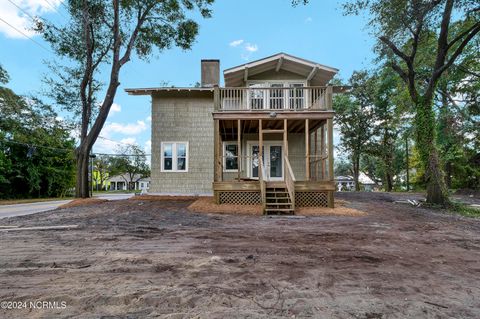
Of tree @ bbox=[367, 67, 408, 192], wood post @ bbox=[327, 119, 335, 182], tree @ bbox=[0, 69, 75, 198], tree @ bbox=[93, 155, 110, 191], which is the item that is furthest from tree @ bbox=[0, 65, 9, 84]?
tree @ bbox=[93, 155, 110, 191]

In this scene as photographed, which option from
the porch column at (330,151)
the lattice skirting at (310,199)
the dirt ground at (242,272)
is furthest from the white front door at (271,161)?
the dirt ground at (242,272)

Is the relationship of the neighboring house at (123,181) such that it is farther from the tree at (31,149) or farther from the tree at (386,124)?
the tree at (386,124)

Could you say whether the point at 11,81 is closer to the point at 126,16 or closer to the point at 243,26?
the point at 126,16

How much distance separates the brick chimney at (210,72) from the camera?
16047 mm

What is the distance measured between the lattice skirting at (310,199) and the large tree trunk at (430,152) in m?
5.63

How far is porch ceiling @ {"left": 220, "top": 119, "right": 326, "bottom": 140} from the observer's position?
40.1 feet

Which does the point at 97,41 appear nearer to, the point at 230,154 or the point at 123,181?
the point at 230,154

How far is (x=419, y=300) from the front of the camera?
9.18ft

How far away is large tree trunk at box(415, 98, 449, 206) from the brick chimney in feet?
35.9

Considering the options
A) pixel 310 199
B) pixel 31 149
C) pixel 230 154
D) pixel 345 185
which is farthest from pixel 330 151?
pixel 345 185

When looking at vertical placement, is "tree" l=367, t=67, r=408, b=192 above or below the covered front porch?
above

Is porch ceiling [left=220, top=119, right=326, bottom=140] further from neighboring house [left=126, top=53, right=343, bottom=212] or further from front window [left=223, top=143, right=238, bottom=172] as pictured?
front window [left=223, top=143, right=238, bottom=172]

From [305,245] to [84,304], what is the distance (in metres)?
3.70

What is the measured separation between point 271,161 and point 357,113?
16.6 meters
